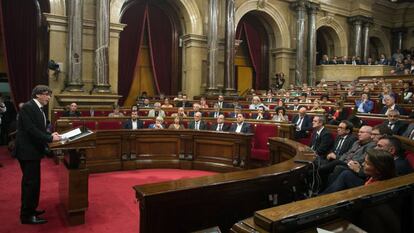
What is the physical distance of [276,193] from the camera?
2.46 m

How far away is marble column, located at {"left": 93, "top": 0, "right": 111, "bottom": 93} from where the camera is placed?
923 cm

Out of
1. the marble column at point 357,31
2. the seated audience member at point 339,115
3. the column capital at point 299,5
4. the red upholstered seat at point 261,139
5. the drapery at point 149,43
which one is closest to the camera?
the red upholstered seat at point 261,139

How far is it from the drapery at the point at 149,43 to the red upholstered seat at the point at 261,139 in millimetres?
6798

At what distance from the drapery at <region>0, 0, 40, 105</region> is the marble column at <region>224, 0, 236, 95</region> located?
5.80 m

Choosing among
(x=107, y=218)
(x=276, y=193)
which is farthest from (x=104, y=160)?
(x=276, y=193)

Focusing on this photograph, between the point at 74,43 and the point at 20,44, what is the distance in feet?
6.42

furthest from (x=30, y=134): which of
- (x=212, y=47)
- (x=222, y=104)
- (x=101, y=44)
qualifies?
(x=212, y=47)

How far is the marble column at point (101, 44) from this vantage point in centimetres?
923

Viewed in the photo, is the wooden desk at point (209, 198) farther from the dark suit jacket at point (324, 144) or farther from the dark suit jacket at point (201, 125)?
the dark suit jacket at point (201, 125)

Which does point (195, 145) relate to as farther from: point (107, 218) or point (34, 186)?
point (34, 186)

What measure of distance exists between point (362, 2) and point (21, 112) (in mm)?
17265

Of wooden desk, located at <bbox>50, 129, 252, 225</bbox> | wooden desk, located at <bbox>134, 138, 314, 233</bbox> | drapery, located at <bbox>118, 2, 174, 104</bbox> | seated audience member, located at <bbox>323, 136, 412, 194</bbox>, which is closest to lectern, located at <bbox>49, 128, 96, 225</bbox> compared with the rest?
wooden desk, located at <bbox>134, 138, 314, 233</bbox>

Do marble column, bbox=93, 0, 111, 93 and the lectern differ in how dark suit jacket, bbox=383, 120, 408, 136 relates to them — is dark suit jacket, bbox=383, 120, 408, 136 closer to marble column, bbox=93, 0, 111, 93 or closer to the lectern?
the lectern

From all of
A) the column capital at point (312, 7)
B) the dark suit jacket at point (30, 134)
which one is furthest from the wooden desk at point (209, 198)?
the column capital at point (312, 7)
